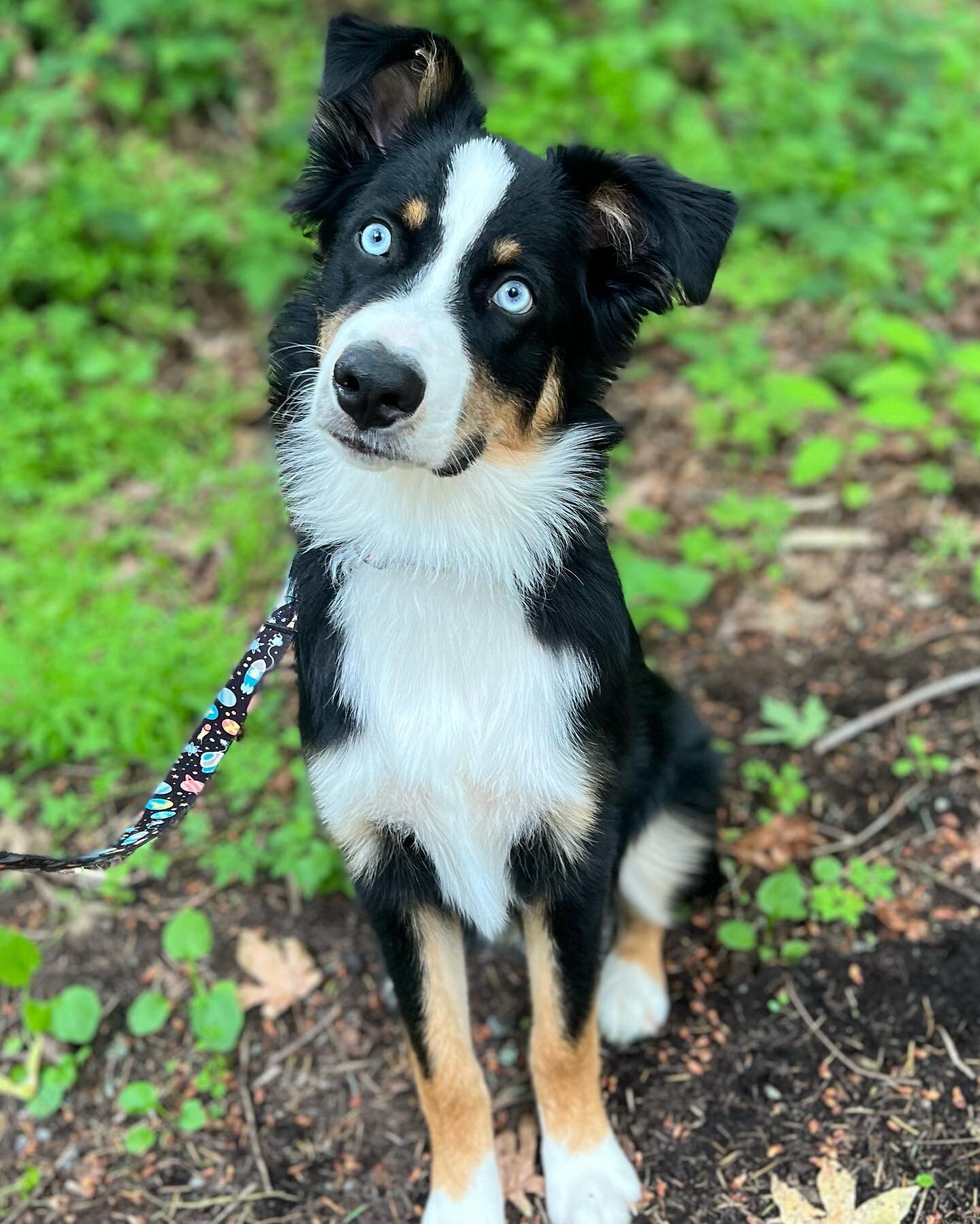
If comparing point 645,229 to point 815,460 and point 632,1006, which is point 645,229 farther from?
point 815,460

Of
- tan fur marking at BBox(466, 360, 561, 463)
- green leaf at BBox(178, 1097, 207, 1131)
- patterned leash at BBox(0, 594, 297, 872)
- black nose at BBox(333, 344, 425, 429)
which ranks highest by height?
black nose at BBox(333, 344, 425, 429)

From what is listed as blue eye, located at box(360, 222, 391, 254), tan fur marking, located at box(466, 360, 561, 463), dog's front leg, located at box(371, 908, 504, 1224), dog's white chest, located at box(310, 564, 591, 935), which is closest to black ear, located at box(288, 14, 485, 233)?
blue eye, located at box(360, 222, 391, 254)

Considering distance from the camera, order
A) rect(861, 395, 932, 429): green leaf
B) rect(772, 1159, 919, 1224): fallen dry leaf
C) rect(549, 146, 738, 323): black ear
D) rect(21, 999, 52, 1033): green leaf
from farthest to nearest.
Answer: rect(861, 395, 932, 429): green leaf, rect(21, 999, 52, 1033): green leaf, rect(772, 1159, 919, 1224): fallen dry leaf, rect(549, 146, 738, 323): black ear

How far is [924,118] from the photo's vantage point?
237 inches

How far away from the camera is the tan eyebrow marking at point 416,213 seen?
2.33 m

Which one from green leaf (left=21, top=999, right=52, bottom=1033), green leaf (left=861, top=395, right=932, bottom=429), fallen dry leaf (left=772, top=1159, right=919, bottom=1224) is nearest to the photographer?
fallen dry leaf (left=772, top=1159, right=919, bottom=1224)

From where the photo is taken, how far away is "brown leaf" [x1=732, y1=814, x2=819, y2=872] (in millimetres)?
3465

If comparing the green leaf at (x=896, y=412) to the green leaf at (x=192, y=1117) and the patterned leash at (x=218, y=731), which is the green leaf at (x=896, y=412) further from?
the green leaf at (x=192, y=1117)

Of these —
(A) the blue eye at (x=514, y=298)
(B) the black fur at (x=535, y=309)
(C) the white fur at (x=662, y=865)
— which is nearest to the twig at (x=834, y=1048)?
(C) the white fur at (x=662, y=865)

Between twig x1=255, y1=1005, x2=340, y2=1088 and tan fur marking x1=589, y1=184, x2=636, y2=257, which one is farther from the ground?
tan fur marking x1=589, y1=184, x2=636, y2=257

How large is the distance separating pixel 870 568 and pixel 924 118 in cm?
305

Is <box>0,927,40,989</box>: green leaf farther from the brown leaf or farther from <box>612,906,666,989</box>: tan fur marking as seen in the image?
the brown leaf

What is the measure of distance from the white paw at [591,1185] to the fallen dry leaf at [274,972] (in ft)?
2.85

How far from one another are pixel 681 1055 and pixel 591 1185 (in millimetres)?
461
